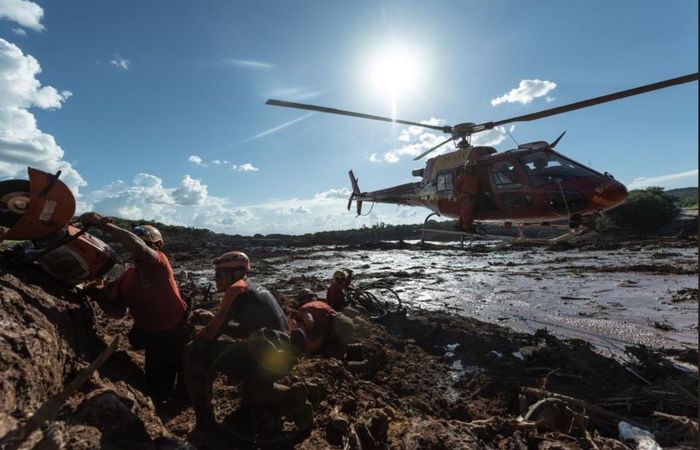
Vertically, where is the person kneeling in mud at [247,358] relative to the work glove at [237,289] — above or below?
below

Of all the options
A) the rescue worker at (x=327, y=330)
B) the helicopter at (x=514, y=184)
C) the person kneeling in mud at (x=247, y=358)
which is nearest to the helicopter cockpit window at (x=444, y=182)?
the helicopter at (x=514, y=184)

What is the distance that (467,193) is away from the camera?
32.9 feet

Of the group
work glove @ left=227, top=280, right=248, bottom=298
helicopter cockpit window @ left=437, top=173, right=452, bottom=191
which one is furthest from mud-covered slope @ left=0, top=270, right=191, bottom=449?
helicopter cockpit window @ left=437, top=173, right=452, bottom=191

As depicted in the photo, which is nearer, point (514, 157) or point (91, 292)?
point (91, 292)

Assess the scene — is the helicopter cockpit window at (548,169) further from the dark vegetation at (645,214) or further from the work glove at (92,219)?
the dark vegetation at (645,214)

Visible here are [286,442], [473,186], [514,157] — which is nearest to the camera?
[286,442]

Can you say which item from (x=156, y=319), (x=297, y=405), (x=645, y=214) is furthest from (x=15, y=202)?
(x=645, y=214)

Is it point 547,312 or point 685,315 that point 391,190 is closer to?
point 547,312

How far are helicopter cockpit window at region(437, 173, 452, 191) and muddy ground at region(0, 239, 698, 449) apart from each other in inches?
198

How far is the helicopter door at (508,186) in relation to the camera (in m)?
9.19

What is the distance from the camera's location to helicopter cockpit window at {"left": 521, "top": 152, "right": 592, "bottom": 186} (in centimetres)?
858

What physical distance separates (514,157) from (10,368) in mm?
9382

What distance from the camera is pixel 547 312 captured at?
31.2ft

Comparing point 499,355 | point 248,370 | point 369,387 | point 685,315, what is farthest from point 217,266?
point 685,315
